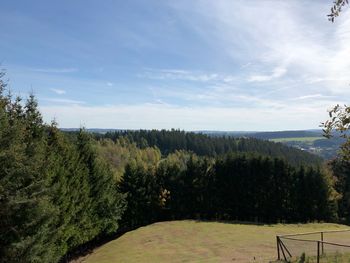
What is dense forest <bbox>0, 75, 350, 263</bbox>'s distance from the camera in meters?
21.0

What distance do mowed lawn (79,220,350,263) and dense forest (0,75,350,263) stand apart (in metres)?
3.87

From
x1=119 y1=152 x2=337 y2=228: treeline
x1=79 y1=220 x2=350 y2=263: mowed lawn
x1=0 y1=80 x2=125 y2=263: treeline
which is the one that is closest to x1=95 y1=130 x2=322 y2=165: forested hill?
x1=119 y1=152 x2=337 y2=228: treeline

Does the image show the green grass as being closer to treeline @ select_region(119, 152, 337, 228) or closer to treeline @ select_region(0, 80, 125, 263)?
treeline @ select_region(0, 80, 125, 263)

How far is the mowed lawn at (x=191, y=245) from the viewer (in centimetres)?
2995

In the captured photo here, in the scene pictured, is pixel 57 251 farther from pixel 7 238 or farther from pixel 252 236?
pixel 252 236

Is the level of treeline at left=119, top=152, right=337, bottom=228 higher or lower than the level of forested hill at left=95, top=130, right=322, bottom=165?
lower

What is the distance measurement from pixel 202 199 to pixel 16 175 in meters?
47.6

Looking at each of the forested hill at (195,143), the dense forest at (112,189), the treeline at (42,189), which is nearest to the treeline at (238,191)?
the dense forest at (112,189)

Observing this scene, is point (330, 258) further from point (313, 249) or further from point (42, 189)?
point (42, 189)

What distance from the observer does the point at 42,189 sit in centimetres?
2297

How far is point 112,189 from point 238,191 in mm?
27051

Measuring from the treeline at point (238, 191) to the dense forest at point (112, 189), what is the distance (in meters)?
0.18

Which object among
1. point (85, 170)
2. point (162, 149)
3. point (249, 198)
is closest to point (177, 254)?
point (85, 170)

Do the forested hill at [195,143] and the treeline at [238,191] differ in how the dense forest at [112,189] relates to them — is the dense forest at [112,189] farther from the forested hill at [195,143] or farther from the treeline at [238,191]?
the forested hill at [195,143]
